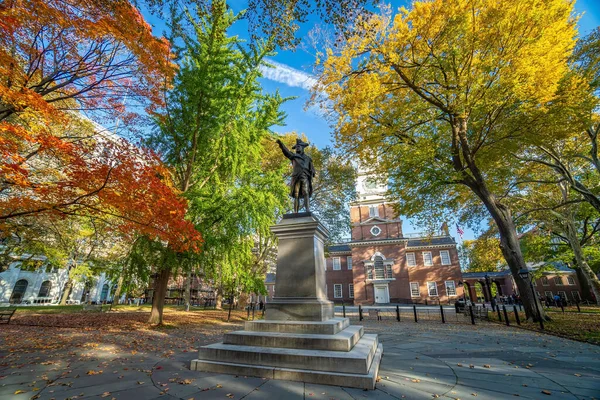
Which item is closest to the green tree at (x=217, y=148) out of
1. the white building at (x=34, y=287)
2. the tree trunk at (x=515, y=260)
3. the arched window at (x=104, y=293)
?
the tree trunk at (x=515, y=260)

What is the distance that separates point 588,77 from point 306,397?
1755 centimetres

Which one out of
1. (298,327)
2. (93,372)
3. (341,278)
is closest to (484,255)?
(341,278)

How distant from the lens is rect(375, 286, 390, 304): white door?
35906 millimetres

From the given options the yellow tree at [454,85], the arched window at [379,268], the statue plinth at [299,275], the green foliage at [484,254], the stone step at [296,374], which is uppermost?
the yellow tree at [454,85]

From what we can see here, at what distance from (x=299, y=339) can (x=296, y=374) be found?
0.77m

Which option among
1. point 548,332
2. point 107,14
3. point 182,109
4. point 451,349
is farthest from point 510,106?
point 107,14

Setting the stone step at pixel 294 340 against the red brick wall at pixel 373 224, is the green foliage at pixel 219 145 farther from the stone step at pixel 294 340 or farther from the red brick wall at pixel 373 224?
the red brick wall at pixel 373 224

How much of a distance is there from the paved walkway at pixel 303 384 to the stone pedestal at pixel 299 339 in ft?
0.65

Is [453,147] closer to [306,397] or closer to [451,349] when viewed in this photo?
[451,349]

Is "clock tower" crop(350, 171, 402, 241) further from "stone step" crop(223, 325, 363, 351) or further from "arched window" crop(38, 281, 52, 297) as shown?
"arched window" crop(38, 281, 52, 297)

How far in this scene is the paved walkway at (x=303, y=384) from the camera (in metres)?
3.52

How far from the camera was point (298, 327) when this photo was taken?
5.45 m

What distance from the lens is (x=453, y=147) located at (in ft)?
44.1

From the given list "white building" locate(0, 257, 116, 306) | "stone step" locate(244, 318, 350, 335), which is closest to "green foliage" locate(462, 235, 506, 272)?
"stone step" locate(244, 318, 350, 335)
